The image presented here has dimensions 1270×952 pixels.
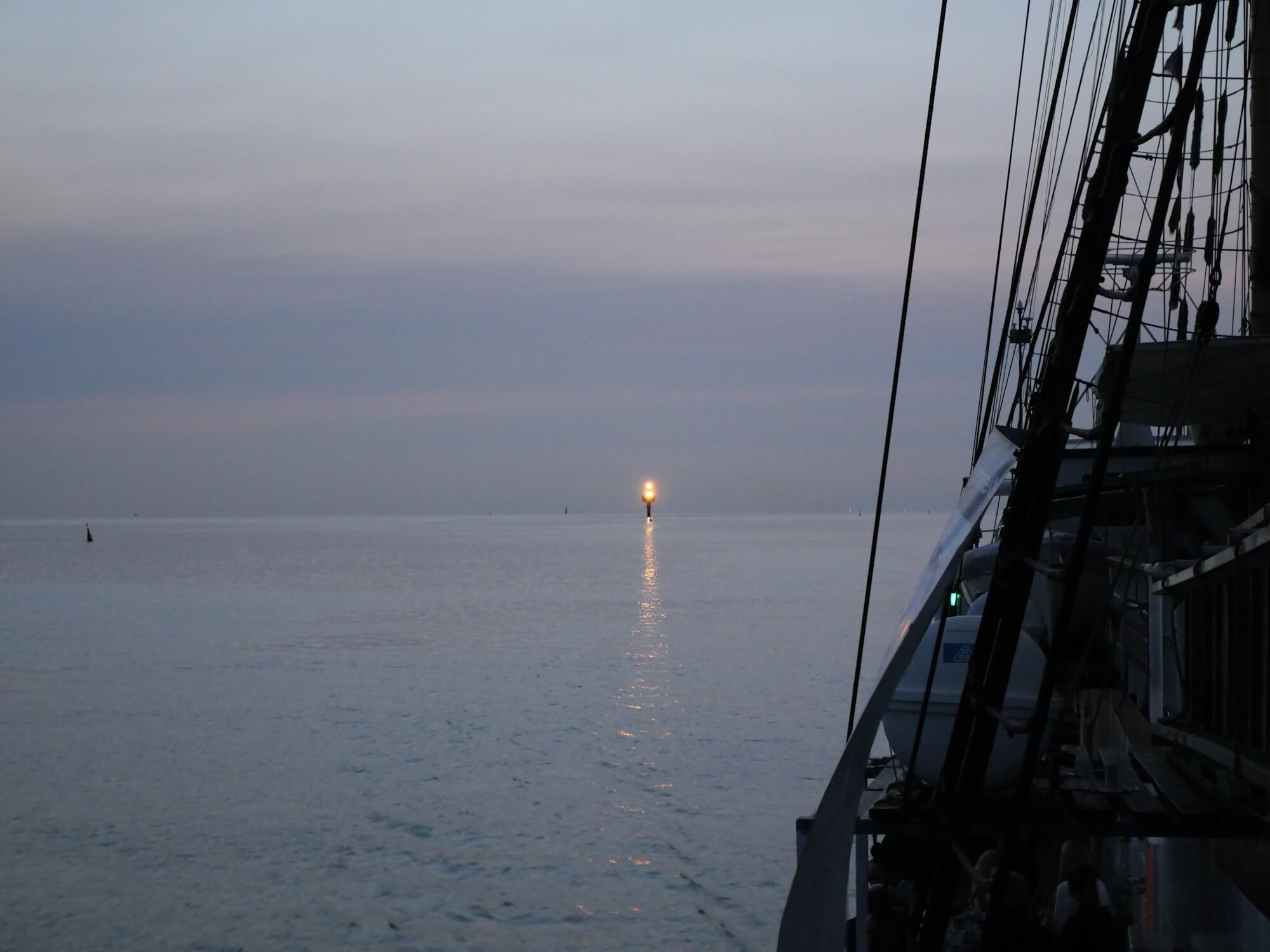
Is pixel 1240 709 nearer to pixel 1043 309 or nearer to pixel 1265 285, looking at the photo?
pixel 1043 309

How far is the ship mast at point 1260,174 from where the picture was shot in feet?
60.5

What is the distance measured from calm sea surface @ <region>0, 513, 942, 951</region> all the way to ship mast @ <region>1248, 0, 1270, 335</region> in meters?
11.0

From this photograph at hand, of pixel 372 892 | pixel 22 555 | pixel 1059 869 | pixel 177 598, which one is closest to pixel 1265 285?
pixel 1059 869

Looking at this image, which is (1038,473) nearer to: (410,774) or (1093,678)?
(1093,678)

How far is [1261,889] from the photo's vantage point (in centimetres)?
771

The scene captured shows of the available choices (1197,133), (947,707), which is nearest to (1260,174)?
(1197,133)

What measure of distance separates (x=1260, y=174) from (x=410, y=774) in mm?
19120

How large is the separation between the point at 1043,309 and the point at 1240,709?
3.04 metres

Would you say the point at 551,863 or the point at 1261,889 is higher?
the point at 1261,889

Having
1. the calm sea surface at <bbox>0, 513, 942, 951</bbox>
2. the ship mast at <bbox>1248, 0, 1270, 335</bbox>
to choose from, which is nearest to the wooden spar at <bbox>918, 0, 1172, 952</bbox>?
the calm sea surface at <bbox>0, 513, 942, 951</bbox>

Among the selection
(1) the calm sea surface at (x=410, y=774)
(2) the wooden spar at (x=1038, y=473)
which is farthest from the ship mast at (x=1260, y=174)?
(2) the wooden spar at (x=1038, y=473)

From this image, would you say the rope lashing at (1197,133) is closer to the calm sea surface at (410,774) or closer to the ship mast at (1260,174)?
the ship mast at (1260,174)

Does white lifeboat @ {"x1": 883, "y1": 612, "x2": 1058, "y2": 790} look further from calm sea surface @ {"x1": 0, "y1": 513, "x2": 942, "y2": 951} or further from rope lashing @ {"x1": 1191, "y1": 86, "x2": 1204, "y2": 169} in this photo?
rope lashing @ {"x1": 1191, "y1": 86, "x2": 1204, "y2": 169}

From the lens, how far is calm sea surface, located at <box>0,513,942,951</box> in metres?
18.0
